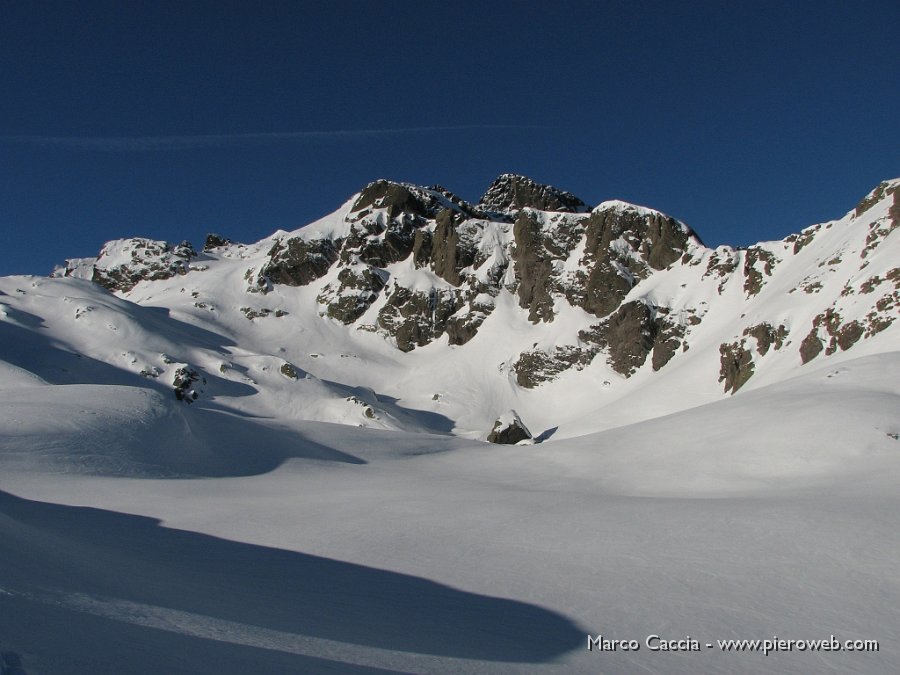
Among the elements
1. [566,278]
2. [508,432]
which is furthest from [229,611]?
[566,278]

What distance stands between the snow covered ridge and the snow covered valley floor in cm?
2459

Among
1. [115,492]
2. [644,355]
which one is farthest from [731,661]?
[644,355]

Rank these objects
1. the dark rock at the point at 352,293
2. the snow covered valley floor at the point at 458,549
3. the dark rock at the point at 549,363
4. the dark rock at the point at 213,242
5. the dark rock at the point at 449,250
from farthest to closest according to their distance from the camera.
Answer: the dark rock at the point at 213,242, the dark rock at the point at 352,293, the dark rock at the point at 449,250, the dark rock at the point at 549,363, the snow covered valley floor at the point at 458,549

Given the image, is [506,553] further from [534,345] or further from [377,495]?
Answer: [534,345]

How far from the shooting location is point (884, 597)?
23.2 ft

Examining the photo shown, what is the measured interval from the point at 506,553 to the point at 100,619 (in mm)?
6493

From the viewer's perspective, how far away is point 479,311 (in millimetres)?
87312

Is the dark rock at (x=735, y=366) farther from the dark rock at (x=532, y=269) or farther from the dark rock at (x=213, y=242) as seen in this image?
the dark rock at (x=213, y=242)

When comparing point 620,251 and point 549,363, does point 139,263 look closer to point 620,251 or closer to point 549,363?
point 549,363

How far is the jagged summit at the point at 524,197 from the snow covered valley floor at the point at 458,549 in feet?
403

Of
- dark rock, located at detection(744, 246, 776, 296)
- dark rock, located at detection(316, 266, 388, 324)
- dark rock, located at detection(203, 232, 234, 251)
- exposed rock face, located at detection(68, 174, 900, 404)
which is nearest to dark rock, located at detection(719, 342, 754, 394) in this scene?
exposed rock face, located at detection(68, 174, 900, 404)

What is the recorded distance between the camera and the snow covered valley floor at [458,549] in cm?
486

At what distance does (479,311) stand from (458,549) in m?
78.1

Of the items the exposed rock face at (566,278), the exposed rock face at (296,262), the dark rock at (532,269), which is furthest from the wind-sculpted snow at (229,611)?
the exposed rock face at (296,262)
